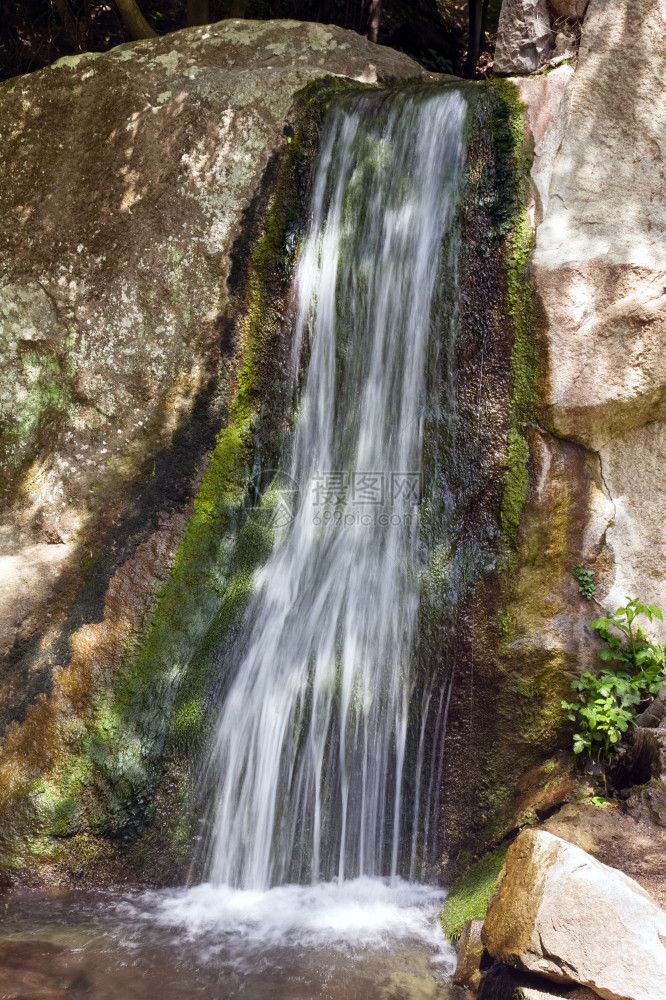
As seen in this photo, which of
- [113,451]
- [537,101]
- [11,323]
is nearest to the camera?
[537,101]

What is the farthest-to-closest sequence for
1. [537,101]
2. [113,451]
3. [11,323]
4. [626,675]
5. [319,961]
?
[11,323] < [113,451] < [537,101] < [626,675] < [319,961]

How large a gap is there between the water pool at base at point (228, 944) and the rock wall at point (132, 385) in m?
0.27

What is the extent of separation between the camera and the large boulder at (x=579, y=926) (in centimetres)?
241

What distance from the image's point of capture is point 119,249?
15.3 ft

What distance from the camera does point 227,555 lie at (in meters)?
4.31

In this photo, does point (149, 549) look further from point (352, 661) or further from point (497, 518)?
point (497, 518)

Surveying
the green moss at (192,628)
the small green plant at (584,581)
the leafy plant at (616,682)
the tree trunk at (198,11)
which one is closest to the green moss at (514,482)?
the small green plant at (584,581)

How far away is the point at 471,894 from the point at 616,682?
1155mm

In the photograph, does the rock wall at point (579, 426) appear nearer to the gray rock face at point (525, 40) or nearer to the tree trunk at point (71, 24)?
the gray rock face at point (525, 40)

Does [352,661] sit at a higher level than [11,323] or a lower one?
lower

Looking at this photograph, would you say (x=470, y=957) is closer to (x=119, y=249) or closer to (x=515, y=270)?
(x=515, y=270)

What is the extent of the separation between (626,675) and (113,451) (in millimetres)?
2897

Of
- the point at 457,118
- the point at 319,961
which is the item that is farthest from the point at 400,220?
the point at 319,961

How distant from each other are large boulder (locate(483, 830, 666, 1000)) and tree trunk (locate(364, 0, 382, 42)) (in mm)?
8150
